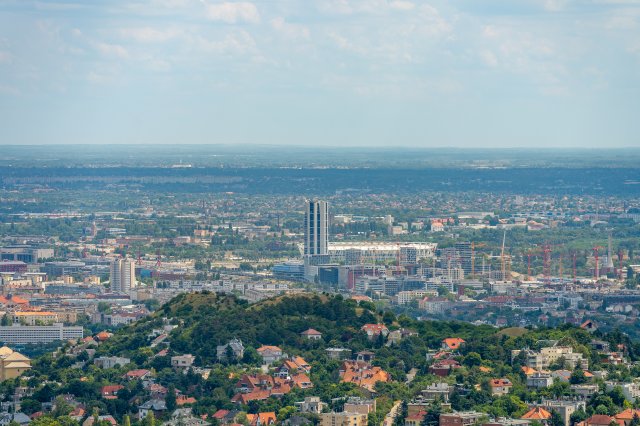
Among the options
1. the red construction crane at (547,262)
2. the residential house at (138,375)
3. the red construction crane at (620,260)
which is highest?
the residential house at (138,375)

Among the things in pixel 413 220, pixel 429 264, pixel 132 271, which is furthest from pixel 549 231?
pixel 132 271

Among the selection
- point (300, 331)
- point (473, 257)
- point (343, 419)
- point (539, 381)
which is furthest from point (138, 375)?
point (473, 257)

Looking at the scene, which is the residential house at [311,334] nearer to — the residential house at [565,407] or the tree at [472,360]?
the tree at [472,360]

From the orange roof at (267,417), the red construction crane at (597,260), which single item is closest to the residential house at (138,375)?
the orange roof at (267,417)

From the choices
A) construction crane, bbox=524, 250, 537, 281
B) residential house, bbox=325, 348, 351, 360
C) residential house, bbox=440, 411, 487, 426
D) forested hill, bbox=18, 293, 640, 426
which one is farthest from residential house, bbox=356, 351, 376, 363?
construction crane, bbox=524, 250, 537, 281

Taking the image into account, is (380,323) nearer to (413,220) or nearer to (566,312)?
(566,312)

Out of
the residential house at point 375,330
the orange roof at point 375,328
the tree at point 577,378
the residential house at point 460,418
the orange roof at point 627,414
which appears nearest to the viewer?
the residential house at point 460,418
